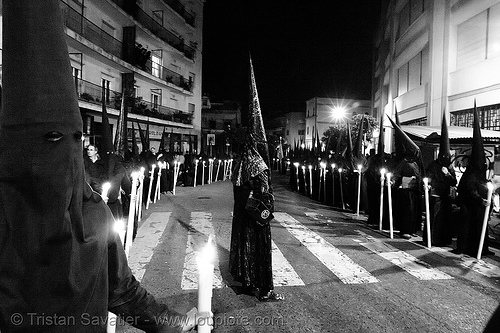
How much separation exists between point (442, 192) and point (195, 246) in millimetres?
5868

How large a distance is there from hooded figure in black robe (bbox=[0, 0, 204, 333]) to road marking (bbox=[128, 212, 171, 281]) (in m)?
4.49

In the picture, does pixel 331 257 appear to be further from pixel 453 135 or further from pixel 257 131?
pixel 453 135

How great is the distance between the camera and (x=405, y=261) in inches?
267

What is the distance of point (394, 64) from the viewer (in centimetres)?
2795

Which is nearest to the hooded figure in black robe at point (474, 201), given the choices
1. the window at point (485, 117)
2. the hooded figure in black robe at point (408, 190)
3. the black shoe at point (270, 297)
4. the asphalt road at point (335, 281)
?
the asphalt road at point (335, 281)

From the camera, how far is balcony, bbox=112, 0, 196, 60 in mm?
26634

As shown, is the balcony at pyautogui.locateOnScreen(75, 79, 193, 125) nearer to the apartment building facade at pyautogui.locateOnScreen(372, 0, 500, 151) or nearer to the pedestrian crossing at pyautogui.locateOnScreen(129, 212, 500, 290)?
the pedestrian crossing at pyautogui.locateOnScreen(129, 212, 500, 290)

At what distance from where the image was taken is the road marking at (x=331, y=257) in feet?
19.1

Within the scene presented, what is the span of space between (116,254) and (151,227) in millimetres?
7986

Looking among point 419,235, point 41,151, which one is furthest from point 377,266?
point 41,151

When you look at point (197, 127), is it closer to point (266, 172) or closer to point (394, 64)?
point (394, 64)

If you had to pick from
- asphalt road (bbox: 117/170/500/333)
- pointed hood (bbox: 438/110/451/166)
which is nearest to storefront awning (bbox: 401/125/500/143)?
pointed hood (bbox: 438/110/451/166)

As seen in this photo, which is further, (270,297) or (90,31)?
(90,31)

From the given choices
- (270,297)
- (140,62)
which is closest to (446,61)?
(270,297)
